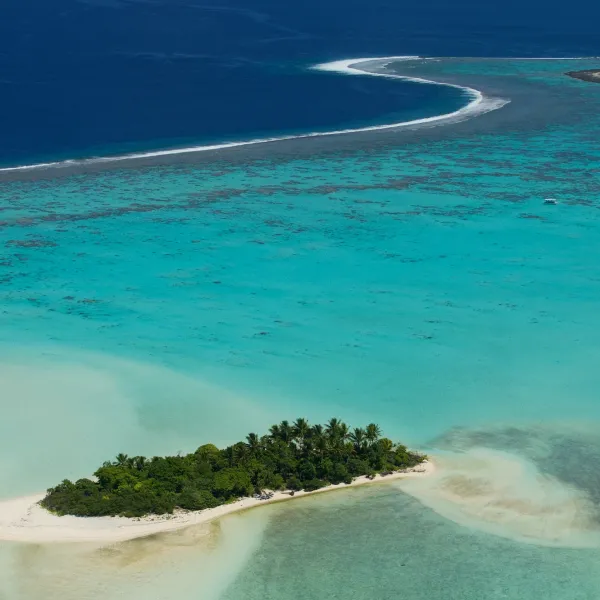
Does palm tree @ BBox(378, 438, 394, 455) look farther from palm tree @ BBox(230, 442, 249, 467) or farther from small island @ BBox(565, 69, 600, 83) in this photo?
small island @ BBox(565, 69, 600, 83)

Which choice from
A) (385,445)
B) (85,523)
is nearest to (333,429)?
(385,445)

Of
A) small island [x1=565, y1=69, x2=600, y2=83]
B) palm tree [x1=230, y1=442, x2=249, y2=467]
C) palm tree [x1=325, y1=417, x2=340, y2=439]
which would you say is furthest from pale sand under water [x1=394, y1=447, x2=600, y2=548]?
small island [x1=565, y1=69, x2=600, y2=83]

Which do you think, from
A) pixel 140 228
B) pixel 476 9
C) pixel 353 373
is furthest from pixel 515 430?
pixel 476 9

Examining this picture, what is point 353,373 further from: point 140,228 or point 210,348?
point 140,228

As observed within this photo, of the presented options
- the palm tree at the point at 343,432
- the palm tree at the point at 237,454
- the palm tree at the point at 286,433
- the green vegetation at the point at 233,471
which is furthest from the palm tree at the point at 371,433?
the palm tree at the point at 237,454

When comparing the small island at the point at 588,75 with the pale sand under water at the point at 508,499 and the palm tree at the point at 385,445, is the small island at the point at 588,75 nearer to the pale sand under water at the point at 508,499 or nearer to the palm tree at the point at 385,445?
the pale sand under water at the point at 508,499
